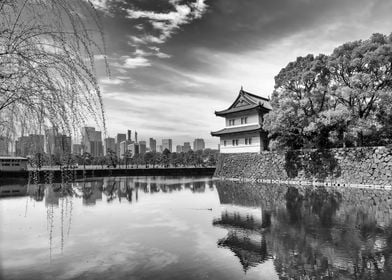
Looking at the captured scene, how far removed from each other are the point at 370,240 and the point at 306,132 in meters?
20.4

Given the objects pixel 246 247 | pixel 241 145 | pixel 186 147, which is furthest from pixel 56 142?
pixel 186 147

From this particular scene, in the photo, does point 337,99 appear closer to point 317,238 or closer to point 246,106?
point 246,106

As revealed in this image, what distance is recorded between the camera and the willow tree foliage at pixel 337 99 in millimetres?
25812

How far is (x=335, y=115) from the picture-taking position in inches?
1044

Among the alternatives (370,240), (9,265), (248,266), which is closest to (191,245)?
(248,266)

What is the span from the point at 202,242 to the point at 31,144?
816 centimetres

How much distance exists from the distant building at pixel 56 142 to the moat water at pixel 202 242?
27.9 inches

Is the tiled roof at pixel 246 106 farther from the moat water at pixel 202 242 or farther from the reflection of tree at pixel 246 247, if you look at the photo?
the reflection of tree at pixel 246 247

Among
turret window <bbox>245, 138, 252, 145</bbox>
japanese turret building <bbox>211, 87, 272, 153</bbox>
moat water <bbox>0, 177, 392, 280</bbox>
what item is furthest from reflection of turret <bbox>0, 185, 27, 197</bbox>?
turret window <bbox>245, 138, 252, 145</bbox>

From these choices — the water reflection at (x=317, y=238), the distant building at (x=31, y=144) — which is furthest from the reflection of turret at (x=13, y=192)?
the distant building at (x=31, y=144)

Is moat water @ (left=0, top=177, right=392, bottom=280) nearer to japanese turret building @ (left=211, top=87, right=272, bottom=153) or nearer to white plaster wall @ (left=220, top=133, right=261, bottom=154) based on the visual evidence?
white plaster wall @ (left=220, top=133, right=261, bottom=154)

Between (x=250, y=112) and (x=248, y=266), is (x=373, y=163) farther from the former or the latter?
(x=248, y=266)

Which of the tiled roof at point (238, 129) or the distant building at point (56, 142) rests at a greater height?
the tiled roof at point (238, 129)

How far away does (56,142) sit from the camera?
3.55m
